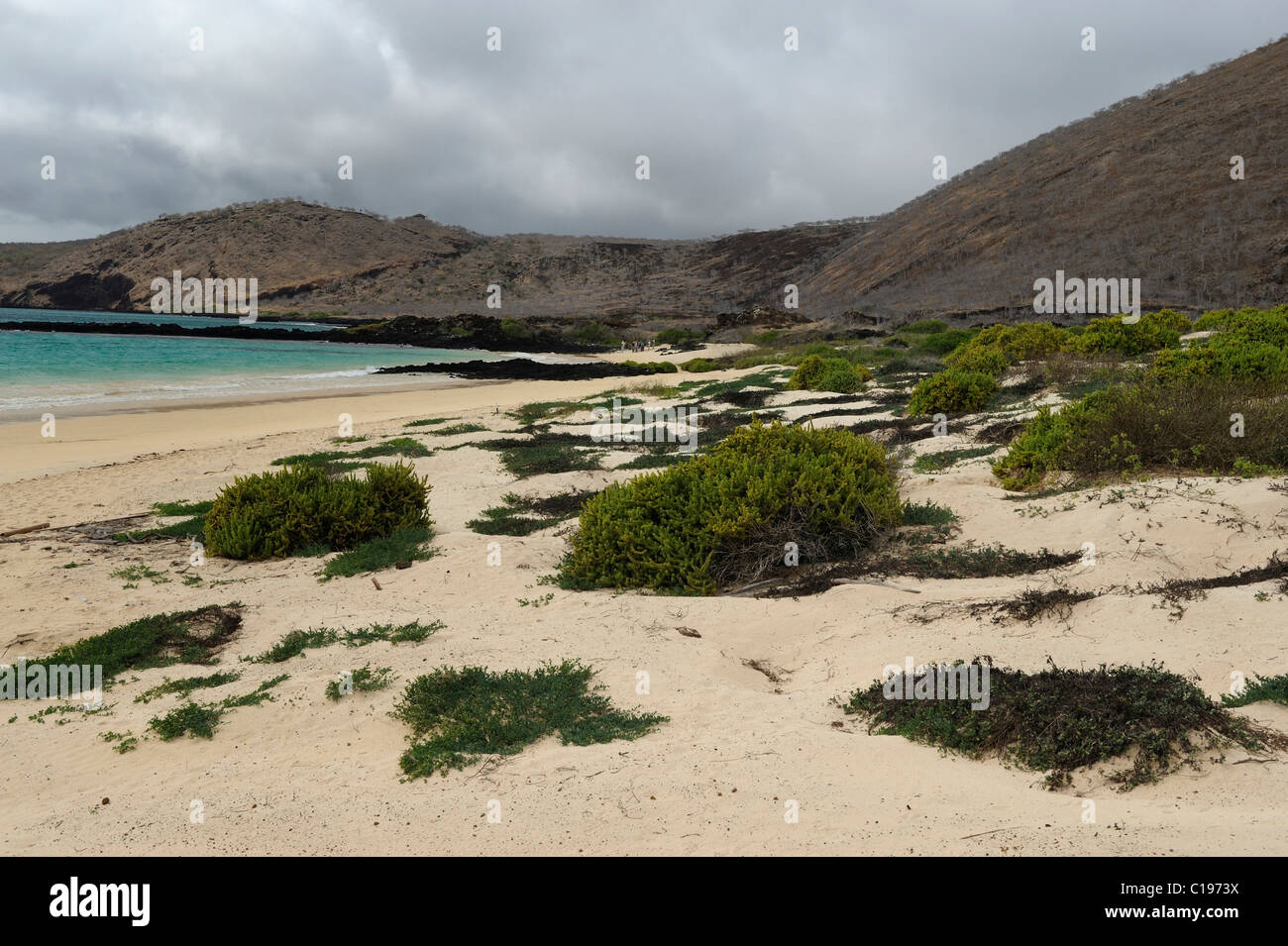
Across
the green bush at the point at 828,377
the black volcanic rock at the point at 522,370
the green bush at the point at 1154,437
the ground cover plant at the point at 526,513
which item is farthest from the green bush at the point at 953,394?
the black volcanic rock at the point at 522,370

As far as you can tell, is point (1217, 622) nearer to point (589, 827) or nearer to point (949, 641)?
point (949, 641)

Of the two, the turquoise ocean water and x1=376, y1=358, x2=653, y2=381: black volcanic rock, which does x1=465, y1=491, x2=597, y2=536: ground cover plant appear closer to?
the turquoise ocean water

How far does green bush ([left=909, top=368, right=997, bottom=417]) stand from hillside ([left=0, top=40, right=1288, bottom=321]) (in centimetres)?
3038

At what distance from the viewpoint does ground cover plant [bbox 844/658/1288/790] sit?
3.50 metres

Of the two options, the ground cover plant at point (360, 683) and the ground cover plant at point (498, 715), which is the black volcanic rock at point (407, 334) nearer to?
the ground cover plant at point (360, 683)

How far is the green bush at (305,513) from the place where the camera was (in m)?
8.73

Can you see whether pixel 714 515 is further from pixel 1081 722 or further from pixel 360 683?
pixel 1081 722

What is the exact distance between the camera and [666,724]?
435cm

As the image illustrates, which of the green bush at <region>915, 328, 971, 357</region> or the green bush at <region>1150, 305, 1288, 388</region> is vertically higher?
the green bush at <region>915, 328, 971, 357</region>

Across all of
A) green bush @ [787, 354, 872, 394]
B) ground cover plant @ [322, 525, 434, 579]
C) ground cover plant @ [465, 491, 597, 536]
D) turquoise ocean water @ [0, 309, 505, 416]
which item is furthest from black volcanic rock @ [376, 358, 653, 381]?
ground cover plant @ [322, 525, 434, 579]

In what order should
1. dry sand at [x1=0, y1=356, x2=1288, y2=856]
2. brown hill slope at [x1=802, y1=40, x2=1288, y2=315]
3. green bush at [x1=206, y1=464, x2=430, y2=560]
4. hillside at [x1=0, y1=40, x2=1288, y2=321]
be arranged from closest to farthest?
dry sand at [x1=0, y1=356, x2=1288, y2=856] → green bush at [x1=206, y1=464, x2=430, y2=560] → brown hill slope at [x1=802, y1=40, x2=1288, y2=315] → hillside at [x1=0, y1=40, x2=1288, y2=321]

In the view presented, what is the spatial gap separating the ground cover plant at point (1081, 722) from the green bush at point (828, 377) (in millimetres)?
16101
